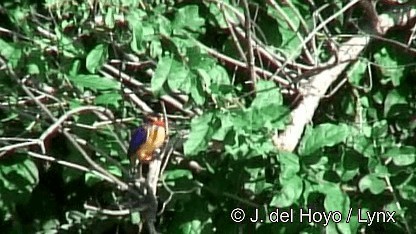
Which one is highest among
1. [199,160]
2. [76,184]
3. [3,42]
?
[3,42]

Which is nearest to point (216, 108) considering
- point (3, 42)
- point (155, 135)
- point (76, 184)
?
point (155, 135)

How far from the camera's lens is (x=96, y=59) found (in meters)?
2.37

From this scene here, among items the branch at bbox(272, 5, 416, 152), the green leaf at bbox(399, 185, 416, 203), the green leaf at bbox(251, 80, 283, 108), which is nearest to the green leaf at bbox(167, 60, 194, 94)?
the green leaf at bbox(251, 80, 283, 108)

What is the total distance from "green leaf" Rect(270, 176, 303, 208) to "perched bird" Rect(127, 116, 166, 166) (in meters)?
0.35

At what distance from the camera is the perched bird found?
2367 millimetres

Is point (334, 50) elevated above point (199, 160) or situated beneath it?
elevated above

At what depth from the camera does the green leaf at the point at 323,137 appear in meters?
2.25

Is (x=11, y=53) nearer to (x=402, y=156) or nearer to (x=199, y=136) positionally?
(x=199, y=136)

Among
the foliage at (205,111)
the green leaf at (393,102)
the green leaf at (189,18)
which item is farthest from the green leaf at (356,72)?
the green leaf at (189,18)

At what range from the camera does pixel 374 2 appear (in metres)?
2.67

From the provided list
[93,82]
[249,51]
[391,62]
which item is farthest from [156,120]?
[391,62]

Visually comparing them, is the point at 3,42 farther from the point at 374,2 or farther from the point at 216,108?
the point at 374,2

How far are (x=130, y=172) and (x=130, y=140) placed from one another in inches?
4.3

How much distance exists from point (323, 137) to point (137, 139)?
1.54ft
